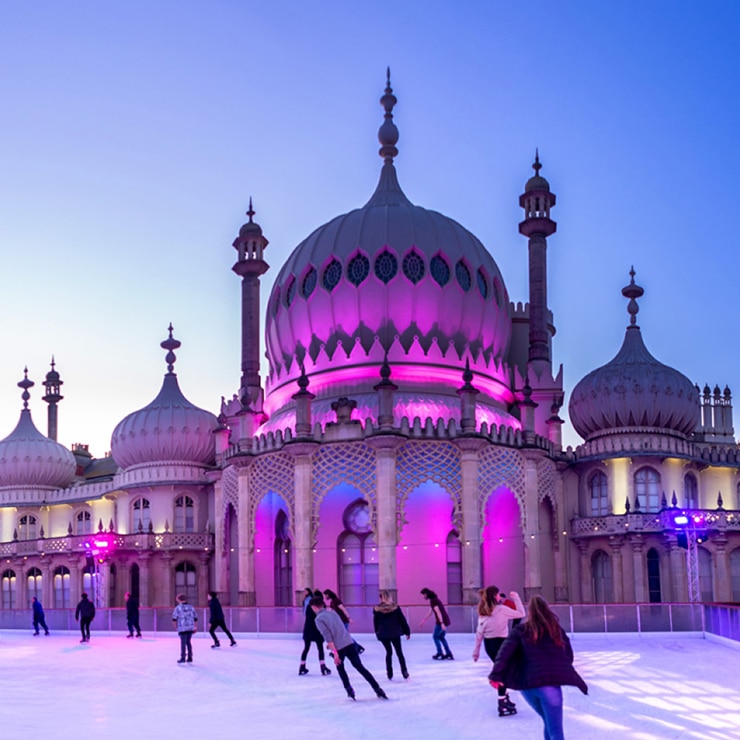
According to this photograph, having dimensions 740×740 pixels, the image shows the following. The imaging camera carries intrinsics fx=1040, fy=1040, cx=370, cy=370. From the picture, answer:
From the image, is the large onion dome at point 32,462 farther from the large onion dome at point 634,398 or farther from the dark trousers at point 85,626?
the large onion dome at point 634,398

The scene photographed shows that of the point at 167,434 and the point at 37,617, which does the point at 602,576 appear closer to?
the point at 167,434

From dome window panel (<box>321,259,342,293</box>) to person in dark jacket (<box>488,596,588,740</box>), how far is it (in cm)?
3194

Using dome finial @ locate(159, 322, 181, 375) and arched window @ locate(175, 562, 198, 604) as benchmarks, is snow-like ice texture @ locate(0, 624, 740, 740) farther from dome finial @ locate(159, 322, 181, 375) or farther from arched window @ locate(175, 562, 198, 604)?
dome finial @ locate(159, 322, 181, 375)

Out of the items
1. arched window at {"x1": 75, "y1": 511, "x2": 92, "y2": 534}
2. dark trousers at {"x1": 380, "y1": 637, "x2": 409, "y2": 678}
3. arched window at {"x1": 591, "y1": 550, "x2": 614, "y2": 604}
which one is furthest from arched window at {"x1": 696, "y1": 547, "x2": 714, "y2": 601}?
arched window at {"x1": 75, "y1": 511, "x2": 92, "y2": 534}

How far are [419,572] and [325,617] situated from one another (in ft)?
79.0

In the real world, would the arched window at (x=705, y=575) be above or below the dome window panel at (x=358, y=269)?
below

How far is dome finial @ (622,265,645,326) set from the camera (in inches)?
1727

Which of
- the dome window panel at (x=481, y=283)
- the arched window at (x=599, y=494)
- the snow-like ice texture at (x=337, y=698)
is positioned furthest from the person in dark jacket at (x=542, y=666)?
the dome window panel at (x=481, y=283)

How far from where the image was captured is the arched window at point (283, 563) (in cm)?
3988

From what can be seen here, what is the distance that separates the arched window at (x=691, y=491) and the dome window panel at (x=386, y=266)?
555 inches

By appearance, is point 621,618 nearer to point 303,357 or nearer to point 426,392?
point 426,392

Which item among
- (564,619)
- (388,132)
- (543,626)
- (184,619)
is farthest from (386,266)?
(543,626)

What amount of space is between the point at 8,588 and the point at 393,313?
25568mm

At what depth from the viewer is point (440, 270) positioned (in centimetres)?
4047
